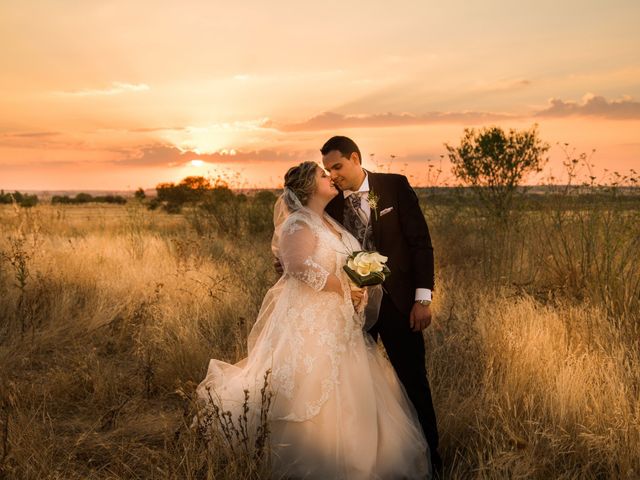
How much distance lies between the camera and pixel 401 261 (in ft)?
12.6

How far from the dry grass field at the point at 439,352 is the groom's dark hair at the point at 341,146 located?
1.93 meters

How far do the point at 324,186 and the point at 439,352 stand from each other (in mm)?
2238

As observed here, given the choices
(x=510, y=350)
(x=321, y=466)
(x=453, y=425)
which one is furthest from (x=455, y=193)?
(x=321, y=466)

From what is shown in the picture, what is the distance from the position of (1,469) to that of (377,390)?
2252mm

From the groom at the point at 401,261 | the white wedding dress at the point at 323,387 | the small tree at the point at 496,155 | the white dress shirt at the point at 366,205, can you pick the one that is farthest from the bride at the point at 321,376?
the small tree at the point at 496,155

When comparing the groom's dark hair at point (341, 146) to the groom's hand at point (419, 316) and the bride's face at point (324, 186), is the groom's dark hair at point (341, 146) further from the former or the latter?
the groom's hand at point (419, 316)

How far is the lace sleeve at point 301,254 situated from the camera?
3.61m

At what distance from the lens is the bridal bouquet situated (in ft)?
11.0

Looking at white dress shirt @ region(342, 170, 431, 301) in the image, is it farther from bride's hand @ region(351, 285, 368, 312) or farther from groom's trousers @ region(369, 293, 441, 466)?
bride's hand @ region(351, 285, 368, 312)

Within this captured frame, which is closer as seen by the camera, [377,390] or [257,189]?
[377,390]

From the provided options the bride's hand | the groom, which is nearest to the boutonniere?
the groom

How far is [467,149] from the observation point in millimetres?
17656

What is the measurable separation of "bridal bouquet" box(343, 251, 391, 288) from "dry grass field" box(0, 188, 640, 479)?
1.15m

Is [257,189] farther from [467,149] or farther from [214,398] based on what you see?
[214,398]
